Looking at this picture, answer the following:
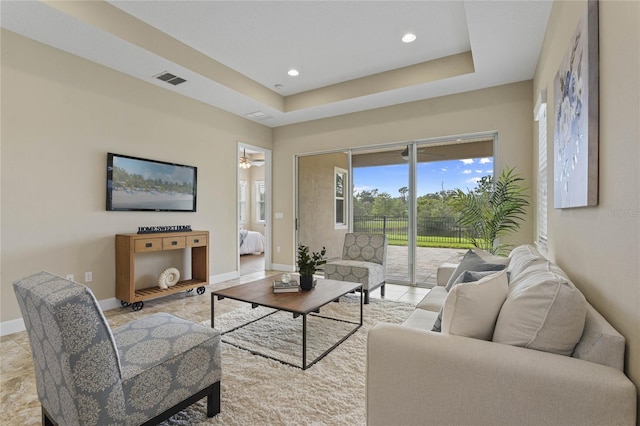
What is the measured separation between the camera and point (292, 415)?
176 cm

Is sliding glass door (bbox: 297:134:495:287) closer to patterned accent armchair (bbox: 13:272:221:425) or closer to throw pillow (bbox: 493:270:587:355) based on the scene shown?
throw pillow (bbox: 493:270:587:355)

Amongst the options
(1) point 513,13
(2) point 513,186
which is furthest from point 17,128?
(2) point 513,186

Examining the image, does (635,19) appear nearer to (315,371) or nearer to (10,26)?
(315,371)

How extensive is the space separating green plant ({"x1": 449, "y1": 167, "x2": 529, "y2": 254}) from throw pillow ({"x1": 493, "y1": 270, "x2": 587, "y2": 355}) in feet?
9.09

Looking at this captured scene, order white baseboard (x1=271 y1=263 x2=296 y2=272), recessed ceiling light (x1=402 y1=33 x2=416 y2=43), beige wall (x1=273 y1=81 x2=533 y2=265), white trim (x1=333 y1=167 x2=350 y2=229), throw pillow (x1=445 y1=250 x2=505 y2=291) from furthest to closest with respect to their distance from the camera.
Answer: white baseboard (x1=271 y1=263 x2=296 y2=272)
white trim (x1=333 y1=167 x2=350 y2=229)
beige wall (x1=273 y1=81 x2=533 y2=265)
recessed ceiling light (x1=402 y1=33 x2=416 y2=43)
throw pillow (x1=445 y1=250 x2=505 y2=291)

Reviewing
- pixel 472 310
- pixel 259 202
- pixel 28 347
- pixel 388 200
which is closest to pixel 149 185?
pixel 28 347

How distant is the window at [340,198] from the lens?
18.4ft

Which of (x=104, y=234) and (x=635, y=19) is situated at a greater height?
(x=635, y=19)

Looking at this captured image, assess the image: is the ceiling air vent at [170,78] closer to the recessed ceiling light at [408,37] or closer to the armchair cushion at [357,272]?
the recessed ceiling light at [408,37]

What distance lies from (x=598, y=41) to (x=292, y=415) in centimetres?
239

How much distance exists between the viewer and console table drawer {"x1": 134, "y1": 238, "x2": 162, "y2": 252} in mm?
3625

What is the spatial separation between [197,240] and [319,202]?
2.38m

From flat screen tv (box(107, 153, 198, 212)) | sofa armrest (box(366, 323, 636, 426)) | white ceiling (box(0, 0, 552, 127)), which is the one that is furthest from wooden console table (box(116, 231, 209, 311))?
sofa armrest (box(366, 323, 636, 426))

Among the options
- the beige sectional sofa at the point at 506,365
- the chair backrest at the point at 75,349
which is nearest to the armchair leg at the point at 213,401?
the chair backrest at the point at 75,349
